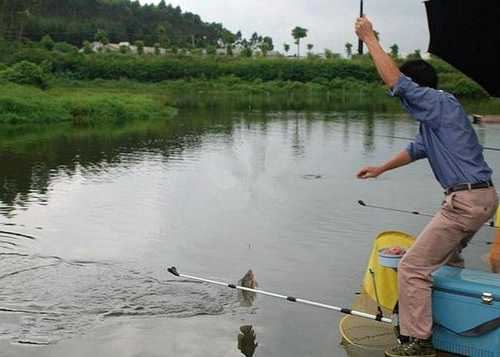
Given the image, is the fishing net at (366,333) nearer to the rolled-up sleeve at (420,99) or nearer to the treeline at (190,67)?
the rolled-up sleeve at (420,99)

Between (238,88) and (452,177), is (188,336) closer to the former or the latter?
(452,177)

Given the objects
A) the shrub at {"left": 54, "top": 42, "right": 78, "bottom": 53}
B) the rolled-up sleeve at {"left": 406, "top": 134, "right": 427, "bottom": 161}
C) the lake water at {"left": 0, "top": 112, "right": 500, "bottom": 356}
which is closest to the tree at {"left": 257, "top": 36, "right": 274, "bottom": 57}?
the shrub at {"left": 54, "top": 42, "right": 78, "bottom": 53}

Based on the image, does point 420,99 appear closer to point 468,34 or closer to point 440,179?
point 440,179

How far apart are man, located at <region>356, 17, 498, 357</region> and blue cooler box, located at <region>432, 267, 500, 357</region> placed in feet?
0.36

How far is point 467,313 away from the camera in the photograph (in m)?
4.03

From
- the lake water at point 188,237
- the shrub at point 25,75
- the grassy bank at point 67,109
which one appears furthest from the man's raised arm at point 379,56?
the shrub at point 25,75

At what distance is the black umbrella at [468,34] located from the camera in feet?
17.0

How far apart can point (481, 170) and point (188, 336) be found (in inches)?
102

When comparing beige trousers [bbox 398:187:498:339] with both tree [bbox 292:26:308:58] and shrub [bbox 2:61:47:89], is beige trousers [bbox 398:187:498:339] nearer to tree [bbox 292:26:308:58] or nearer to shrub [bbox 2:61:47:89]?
shrub [bbox 2:61:47:89]

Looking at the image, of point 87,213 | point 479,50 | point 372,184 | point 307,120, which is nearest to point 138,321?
point 479,50

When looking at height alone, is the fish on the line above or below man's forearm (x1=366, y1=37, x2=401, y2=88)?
below

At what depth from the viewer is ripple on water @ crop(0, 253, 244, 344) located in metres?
5.63

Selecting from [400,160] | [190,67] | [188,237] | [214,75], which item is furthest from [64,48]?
[400,160]

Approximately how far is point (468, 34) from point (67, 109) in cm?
2483
